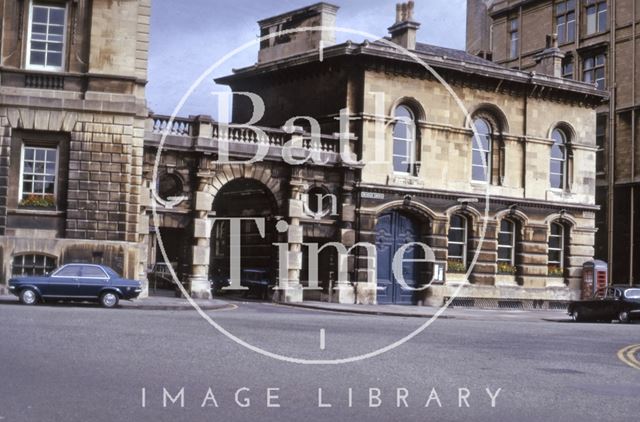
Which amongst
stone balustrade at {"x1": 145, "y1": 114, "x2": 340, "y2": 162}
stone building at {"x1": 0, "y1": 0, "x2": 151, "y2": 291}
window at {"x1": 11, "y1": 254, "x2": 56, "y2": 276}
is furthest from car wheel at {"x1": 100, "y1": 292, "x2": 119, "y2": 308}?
stone balustrade at {"x1": 145, "y1": 114, "x2": 340, "y2": 162}

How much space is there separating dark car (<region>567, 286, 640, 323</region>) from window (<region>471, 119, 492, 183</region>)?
8.37 meters

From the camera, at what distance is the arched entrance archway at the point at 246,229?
35688 millimetres

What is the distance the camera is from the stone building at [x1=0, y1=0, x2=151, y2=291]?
2884 cm

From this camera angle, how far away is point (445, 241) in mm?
37656

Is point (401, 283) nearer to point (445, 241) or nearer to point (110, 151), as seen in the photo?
point (445, 241)

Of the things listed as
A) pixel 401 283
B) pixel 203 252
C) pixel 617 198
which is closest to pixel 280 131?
pixel 203 252

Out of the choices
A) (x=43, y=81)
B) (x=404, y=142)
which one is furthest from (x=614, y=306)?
(x=43, y=81)

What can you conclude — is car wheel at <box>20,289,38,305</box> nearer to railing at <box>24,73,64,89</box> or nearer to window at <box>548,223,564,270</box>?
railing at <box>24,73,64,89</box>

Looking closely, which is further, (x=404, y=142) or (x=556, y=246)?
(x=556, y=246)

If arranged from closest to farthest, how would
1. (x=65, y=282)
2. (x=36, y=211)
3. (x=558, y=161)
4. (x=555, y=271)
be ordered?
(x=65, y=282), (x=36, y=211), (x=555, y=271), (x=558, y=161)

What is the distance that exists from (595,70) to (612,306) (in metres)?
20.9

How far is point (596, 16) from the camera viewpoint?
1921 inches

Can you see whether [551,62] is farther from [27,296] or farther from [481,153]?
[27,296]

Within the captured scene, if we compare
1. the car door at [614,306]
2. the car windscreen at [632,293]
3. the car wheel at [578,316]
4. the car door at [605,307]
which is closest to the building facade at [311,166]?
the car wheel at [578,316]
